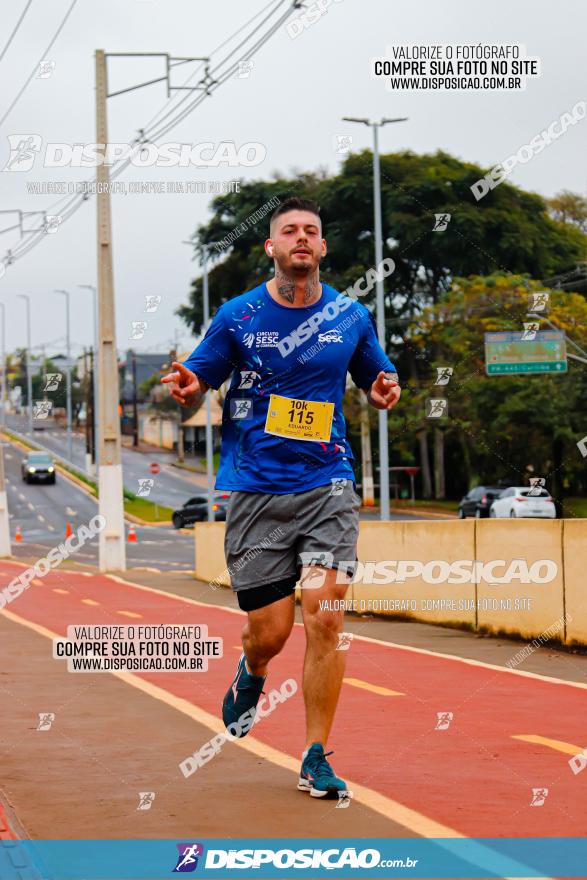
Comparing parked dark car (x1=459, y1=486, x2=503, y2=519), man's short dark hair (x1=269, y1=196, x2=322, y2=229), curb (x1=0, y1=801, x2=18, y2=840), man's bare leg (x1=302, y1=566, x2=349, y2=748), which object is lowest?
parked dark car (x1=459, y1=486, x2=503, y2=519)

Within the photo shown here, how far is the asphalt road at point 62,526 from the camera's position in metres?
40.2

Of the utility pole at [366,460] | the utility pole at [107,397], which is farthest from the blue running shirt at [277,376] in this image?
the utility pole at [366,460]

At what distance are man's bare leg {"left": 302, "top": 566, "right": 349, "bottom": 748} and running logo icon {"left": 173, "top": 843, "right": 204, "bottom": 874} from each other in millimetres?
1170

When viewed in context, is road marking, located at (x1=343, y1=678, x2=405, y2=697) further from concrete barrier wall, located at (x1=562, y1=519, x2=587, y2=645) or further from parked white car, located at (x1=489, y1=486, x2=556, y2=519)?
parked white car, located at (x1=489, y1=486, x2=556, y2=519)

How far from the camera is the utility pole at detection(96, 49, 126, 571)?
29.2 m

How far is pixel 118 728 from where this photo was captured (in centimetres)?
773

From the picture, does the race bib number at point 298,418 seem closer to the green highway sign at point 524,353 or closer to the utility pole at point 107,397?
the utility pole at point 107,397

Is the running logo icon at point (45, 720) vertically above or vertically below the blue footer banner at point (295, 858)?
below

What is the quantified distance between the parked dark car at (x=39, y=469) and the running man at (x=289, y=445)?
78.1 meters

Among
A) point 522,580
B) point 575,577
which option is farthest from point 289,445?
point 522,580

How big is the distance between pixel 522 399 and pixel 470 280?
18.5 ft

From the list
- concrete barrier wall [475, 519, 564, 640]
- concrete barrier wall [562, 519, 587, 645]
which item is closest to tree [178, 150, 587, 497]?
concrete barrier wall [475, 519, 564, 640]

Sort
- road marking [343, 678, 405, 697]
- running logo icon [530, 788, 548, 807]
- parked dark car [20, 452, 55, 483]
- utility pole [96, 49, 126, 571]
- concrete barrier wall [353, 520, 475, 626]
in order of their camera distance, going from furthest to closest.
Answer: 1. parked dark car [20, 452, 55, 483]
2. utility pole [96, 49, 126, 571]
3. concrete barrier wall [353, 520, 475, 626]
4. road marking [343, 678, 405, 697]
5. running logo icon [530, 788, 548, 807]

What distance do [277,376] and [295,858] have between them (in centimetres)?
206
